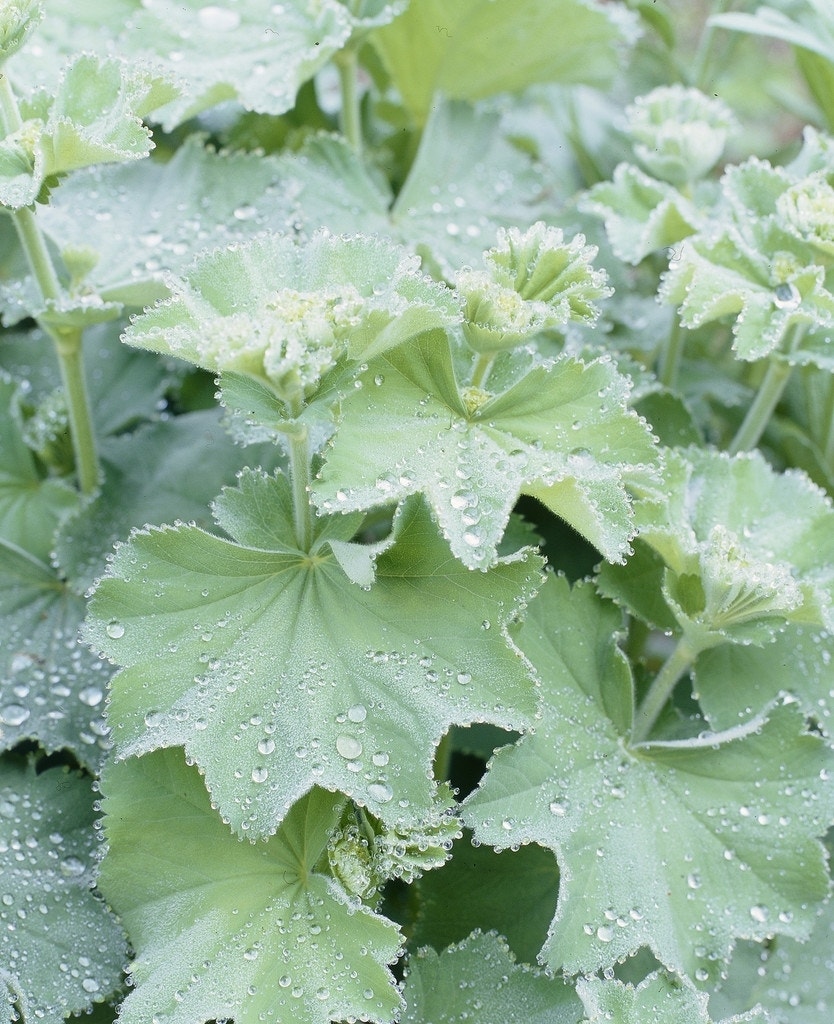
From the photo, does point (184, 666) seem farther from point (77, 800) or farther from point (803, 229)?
point (803, 229)

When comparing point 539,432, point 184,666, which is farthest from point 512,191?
point 184,666

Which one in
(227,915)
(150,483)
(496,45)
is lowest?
(227,915)

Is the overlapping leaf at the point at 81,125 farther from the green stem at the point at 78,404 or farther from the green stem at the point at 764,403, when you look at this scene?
the green stem at the point at 764,403

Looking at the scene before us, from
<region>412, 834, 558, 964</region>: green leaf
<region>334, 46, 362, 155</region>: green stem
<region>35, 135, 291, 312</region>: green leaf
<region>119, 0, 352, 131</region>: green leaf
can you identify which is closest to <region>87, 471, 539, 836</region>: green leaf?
<region>412, 834, 558, 964</region>: green leaf

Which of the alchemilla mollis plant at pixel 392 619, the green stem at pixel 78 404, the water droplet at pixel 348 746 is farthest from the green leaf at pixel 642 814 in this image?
the green stem at pixel 78 404

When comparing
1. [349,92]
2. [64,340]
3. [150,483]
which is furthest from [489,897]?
[349,92]

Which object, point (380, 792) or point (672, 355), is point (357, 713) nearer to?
point (380, 792)
